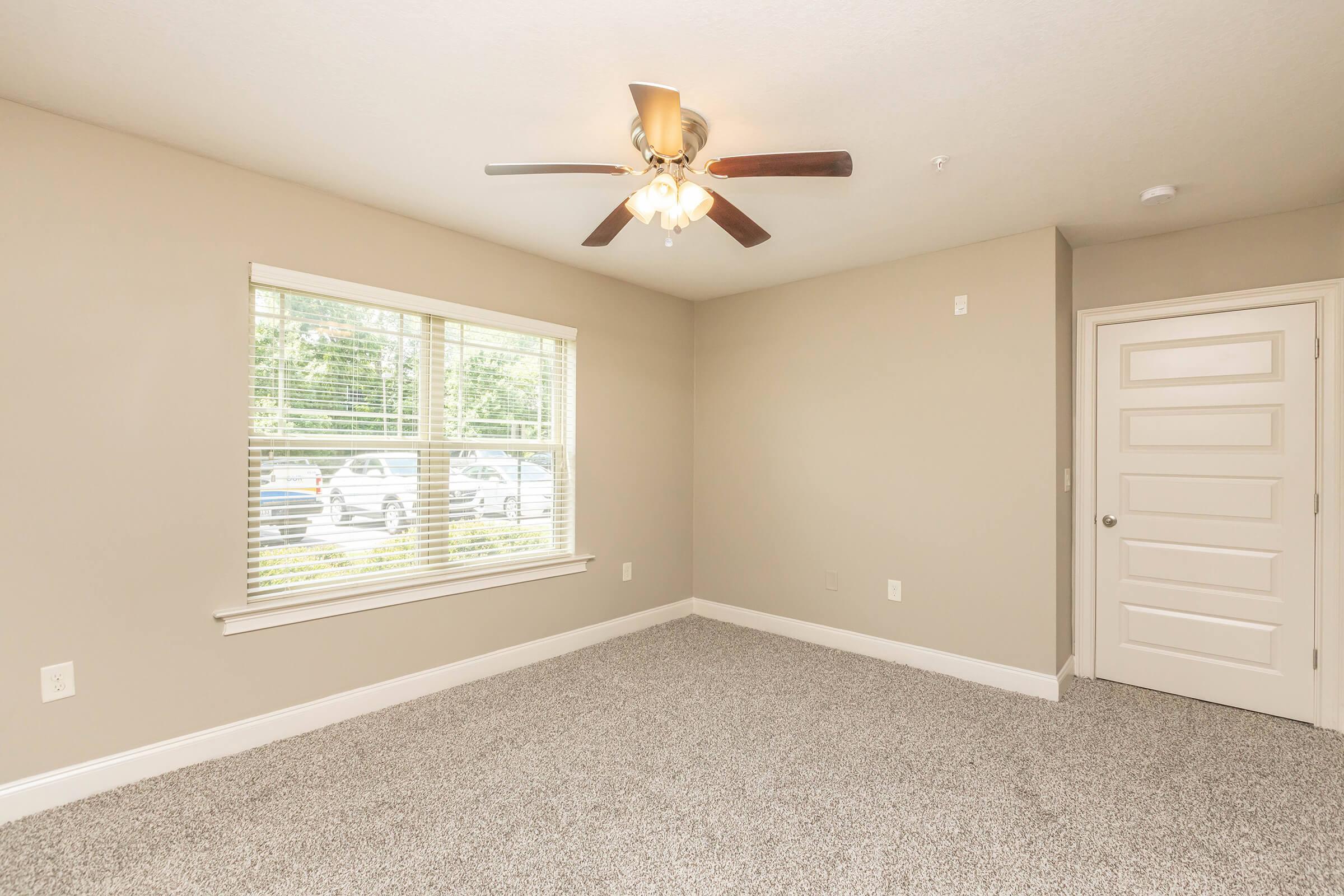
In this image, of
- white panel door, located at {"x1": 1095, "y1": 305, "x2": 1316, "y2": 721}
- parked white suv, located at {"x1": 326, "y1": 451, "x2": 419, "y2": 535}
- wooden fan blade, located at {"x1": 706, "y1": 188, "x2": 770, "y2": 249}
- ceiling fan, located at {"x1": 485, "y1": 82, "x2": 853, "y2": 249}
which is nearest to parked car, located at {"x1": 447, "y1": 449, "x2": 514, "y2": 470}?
parked white suv, located at {"x1": 326, "y1": 451, "x2": 419, "y2": 535}

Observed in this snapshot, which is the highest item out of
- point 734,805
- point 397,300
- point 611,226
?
point 611,226

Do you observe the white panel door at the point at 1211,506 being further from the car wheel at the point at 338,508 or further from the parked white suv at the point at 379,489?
the car wheel at the point at 338,508

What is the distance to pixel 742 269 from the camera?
3863mm

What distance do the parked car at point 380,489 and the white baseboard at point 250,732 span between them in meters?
→ 0.80

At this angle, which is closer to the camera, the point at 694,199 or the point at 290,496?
→ the point at 694,199

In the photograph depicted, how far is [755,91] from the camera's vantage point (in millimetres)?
1967

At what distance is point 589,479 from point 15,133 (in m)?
2.84

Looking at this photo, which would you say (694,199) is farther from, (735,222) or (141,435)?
(141,435)

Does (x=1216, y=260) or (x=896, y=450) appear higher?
(x=1216, y=260)

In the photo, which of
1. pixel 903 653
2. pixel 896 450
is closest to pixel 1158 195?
pixel 896 450

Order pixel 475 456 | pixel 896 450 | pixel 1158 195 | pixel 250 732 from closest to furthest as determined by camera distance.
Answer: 1. pixel 250 732
2. pixel 1158 195
3. pixel 475 456
4. pixel 896 450

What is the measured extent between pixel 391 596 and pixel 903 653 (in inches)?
114

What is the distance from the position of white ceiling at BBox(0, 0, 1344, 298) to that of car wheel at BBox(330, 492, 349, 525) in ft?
Result: 4.63

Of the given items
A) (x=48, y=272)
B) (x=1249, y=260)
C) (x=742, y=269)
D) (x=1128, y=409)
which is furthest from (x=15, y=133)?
(x=1249, y=260)
